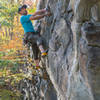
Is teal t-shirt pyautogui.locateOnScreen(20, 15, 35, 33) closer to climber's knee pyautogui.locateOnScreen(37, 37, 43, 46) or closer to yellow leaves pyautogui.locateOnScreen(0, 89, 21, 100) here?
climber's knee pyautogui.locateOnScreen(37, 37, 43, 46)

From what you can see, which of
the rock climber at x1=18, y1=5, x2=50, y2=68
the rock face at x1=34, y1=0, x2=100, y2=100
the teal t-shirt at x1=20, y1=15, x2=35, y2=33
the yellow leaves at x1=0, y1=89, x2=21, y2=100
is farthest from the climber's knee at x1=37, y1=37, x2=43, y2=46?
the yellow leaves at x1=0, y1=89, x2=21, y2=100

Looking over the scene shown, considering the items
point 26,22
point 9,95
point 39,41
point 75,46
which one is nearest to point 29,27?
point 26,22

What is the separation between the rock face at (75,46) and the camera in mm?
2947

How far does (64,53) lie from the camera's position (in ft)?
14.4

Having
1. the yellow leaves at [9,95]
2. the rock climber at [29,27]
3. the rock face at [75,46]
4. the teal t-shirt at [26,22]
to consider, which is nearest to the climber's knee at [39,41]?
the rock climber at [29,27]

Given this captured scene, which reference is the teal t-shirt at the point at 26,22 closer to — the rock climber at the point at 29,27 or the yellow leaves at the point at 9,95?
the rock climber at the point at 29,27

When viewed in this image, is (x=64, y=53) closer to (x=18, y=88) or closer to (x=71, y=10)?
(x=71, y=10)

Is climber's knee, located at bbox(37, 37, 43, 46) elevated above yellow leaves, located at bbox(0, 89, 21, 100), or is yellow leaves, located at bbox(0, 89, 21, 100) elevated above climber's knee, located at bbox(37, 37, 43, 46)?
climber's knee, located at bbox(37, 37, 43, 46)

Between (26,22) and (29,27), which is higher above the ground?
(26,22)

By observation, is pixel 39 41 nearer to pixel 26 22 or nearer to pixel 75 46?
pixel 26 22

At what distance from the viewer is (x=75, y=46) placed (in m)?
3.52

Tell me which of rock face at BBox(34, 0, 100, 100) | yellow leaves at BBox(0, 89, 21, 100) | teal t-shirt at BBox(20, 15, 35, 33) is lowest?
yellow leaves at BBox(0, 89, 21, 100)

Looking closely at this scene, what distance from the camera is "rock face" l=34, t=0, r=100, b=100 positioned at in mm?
2947

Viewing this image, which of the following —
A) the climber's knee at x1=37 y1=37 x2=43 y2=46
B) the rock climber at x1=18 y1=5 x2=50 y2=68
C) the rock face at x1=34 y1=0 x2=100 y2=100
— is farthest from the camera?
the climber's knee at x1=37 y1=37 x2=43 y2=46
